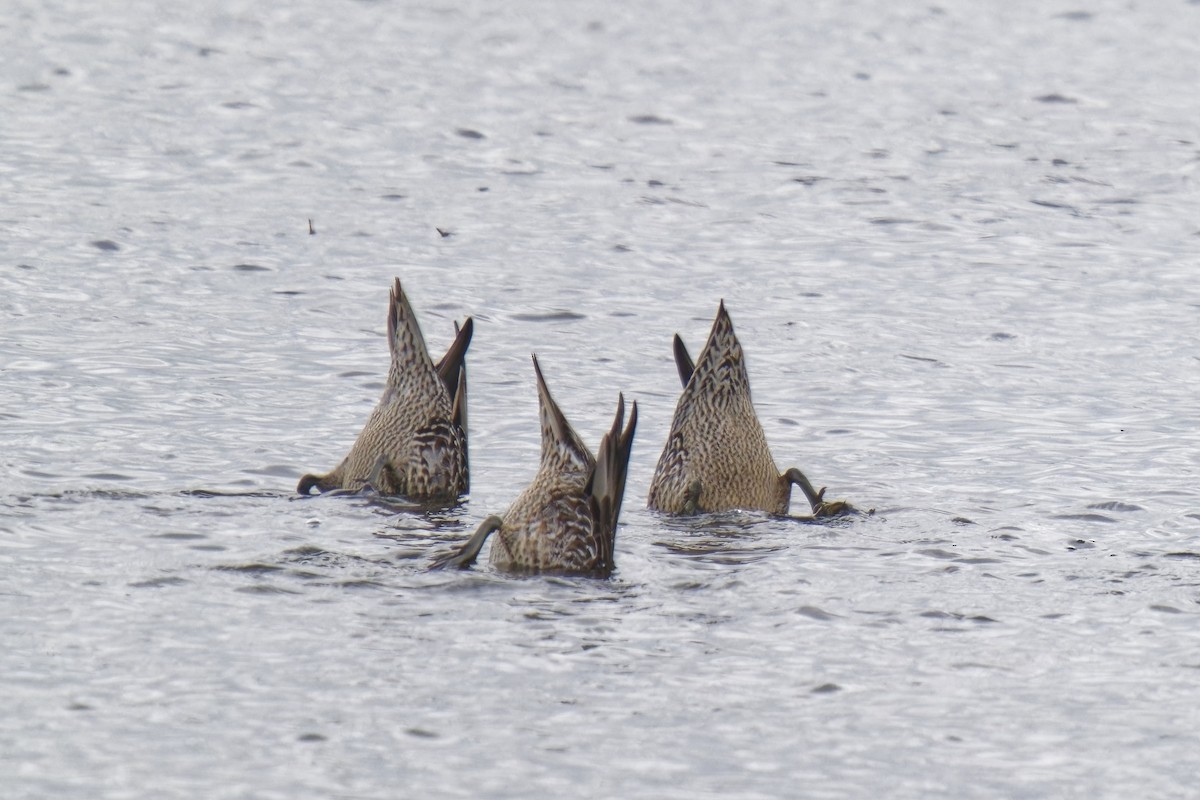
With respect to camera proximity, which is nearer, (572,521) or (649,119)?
(572,521)

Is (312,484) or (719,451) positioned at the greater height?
(719,451)

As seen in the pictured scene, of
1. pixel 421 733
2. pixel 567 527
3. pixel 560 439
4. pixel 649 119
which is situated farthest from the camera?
pixel 649 119

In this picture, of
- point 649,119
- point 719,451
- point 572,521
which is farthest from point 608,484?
point 649,119

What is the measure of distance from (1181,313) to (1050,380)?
6.33ft

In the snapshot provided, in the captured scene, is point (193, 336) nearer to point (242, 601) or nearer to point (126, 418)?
point (126, 418)

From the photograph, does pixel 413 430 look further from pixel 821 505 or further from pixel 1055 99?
pixel 1055 99

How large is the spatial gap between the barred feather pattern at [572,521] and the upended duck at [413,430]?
129 cm

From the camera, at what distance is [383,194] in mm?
16156

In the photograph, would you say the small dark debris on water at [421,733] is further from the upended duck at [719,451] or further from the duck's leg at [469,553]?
the upended duck at [719,451]

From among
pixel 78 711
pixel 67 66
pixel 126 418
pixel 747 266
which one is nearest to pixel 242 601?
pixel 78 711

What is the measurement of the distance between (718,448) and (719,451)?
0.02m

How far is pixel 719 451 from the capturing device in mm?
10203

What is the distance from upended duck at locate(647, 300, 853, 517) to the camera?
1008 cm

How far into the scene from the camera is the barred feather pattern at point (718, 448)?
10094 millimetres
